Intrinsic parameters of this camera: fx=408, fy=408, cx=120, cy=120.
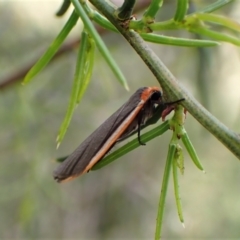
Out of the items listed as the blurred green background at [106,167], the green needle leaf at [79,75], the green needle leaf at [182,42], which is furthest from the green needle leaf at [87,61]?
the blurred green background at [106,167]

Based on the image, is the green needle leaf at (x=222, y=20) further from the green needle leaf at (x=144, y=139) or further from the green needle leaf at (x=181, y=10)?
the green needle leaf at (x=144, y=139)

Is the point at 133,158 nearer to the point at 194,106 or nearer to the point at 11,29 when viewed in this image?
the point at 11,29

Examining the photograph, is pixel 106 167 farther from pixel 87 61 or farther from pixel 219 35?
pixel 219 35

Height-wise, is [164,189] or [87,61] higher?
[87,61]

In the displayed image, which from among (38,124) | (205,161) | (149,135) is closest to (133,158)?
(205,161)

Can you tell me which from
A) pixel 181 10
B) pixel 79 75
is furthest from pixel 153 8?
pixel 79 75

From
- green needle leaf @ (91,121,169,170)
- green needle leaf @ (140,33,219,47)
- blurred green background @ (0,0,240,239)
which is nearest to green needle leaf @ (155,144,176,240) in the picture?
green needle leaf @ (91,121,169,170)

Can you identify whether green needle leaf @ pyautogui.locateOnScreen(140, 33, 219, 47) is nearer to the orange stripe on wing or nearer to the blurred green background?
the orange stripe on wing
